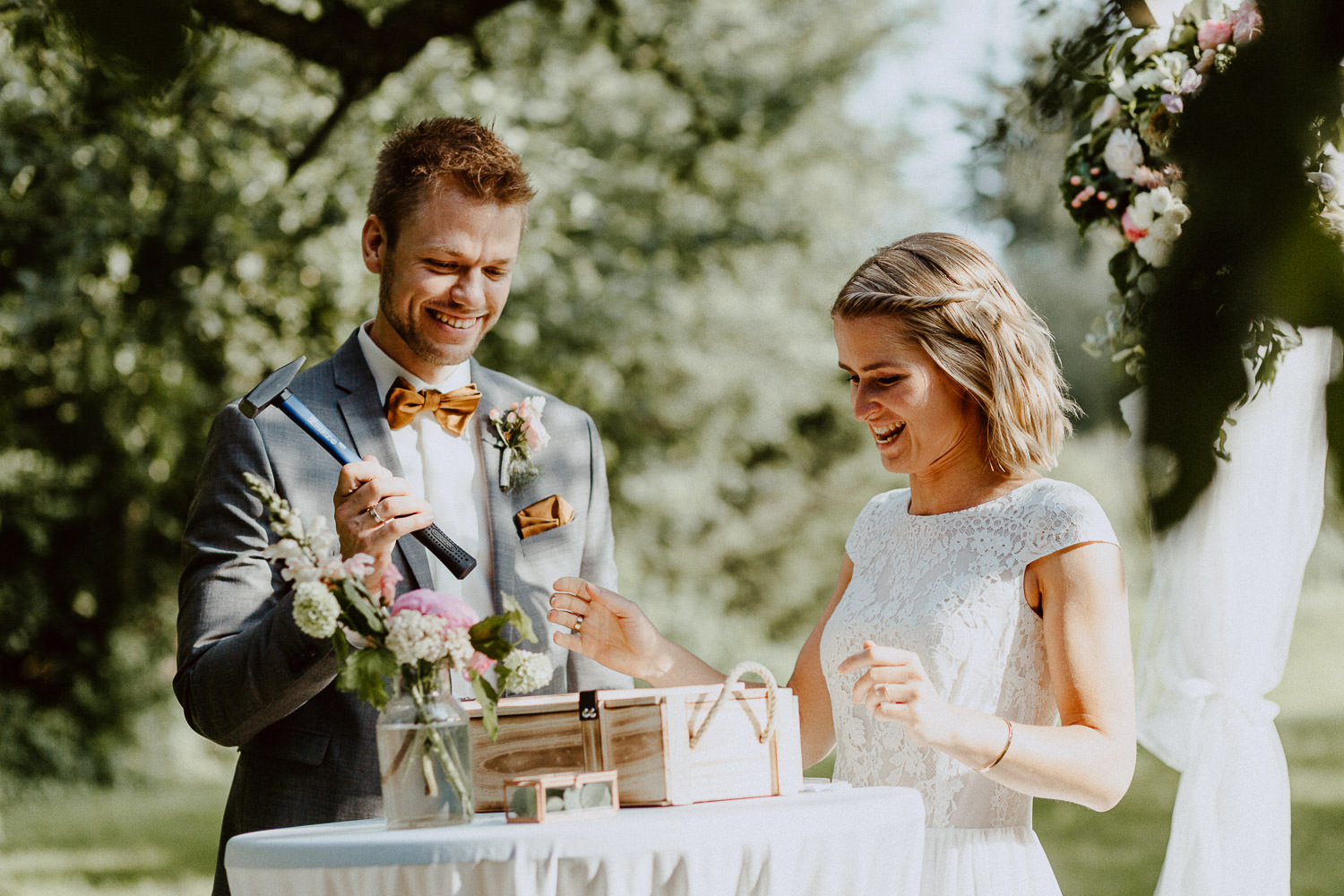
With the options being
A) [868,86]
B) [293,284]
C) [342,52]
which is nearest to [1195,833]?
[342,52]

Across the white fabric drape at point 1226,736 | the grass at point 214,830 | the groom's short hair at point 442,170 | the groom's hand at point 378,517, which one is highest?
the groom's short hair at point 442,170

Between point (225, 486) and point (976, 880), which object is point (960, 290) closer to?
point (976, 880)

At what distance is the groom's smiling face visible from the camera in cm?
238

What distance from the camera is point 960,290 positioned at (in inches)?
83.7

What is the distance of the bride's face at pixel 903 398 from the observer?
6.98ft

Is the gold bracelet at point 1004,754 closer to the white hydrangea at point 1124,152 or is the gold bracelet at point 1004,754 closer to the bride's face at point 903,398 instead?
the bride's face at point 903,398

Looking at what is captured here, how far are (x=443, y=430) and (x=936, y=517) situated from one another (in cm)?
94

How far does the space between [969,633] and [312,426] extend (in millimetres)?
1091

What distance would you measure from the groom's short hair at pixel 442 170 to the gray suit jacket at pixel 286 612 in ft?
0.98

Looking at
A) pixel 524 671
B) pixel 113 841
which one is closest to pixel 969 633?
pixel 524 671

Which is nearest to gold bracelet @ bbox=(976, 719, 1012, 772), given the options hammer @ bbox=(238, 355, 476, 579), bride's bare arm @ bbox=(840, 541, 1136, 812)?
bride's bare arm @ bbox=(840, 541, 1136, 812)

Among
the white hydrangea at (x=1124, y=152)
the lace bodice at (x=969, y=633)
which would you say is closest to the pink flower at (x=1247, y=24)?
the lace bodice at (x=969, y=633)

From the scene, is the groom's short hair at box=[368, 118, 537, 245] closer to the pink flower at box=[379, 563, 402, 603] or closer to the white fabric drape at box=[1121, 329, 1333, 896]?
the pink flower at box=[379, 563, 402, 603]

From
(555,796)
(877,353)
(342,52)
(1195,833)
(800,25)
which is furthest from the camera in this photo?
(800,25)
